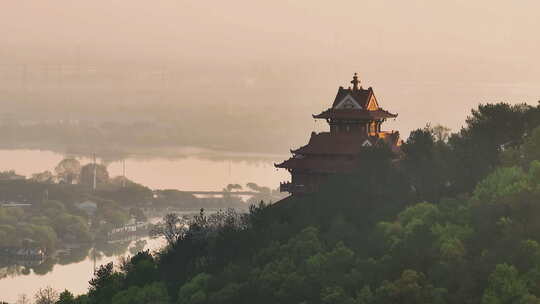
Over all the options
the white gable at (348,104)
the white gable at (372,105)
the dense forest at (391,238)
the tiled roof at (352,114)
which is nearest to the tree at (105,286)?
the dense forest at (391,238)

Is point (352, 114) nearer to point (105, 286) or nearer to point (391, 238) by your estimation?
point (391, 238)

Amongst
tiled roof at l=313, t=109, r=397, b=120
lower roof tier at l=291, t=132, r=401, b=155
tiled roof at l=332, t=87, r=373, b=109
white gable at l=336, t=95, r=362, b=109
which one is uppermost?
tiled roof at l=332, t=87, r=373, b=109

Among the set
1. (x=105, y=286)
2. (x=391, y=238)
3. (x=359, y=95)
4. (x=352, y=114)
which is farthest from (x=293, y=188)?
(x=105, y=286)

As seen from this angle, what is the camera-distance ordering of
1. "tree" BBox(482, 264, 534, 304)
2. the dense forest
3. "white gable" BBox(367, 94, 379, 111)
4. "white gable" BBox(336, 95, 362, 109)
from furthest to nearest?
"white gable" BBox(367, 94, 379, 111)
"white gable" BBox(336, 95, 362, 109)
the dense forest
"tree" BBox(482, 264, 534, 304)

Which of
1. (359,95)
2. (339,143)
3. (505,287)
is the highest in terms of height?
(359,95)

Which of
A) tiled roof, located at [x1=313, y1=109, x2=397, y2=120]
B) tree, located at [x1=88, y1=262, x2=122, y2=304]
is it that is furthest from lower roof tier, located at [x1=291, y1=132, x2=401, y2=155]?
tree, located at [x1=88, y1=262, x2=122, y2=304]

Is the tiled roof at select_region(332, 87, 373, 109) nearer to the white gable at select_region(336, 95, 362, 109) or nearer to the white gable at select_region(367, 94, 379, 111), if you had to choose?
the white gable at select_region(336, 95, 362, 109)
